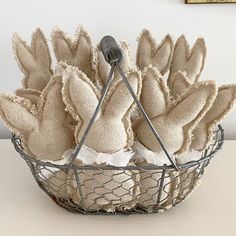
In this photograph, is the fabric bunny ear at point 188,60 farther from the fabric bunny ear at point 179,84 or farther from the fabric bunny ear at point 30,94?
the fabric bunny ear at point 30,94

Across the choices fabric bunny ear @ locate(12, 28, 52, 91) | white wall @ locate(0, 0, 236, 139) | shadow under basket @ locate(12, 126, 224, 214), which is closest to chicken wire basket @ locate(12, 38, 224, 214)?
shadow under basket @ locate(12, 126, 224, 214)

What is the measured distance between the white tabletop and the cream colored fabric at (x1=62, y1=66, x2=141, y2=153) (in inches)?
4.5

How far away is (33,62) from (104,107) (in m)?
0.19

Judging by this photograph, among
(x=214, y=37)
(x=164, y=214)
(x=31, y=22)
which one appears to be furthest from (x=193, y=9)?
(x=164, y=214)

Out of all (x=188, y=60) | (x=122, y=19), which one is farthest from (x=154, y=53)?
(x=122, y=19)

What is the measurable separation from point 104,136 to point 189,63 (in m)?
0.22

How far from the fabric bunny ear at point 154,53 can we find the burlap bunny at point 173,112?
14 centimetres

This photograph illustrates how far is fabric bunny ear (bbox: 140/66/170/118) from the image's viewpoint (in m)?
0.60

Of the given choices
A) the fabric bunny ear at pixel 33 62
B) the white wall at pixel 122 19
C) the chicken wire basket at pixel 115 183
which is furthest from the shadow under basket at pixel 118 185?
the white wall at pixel 122 19

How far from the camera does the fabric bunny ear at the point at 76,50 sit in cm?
71

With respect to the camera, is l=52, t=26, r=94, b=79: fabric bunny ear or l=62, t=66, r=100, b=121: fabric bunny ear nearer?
l=62, t=66, r=100, b=121: fabric bunny ear

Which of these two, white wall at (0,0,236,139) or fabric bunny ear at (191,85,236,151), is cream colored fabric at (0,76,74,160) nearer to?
fabric bunny ear at (191,85,236,151)

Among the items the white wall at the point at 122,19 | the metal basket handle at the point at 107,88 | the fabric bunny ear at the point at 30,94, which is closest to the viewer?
the metal basket handle at the point at 107,88

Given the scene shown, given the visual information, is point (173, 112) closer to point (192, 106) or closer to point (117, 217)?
point (192, 106)
